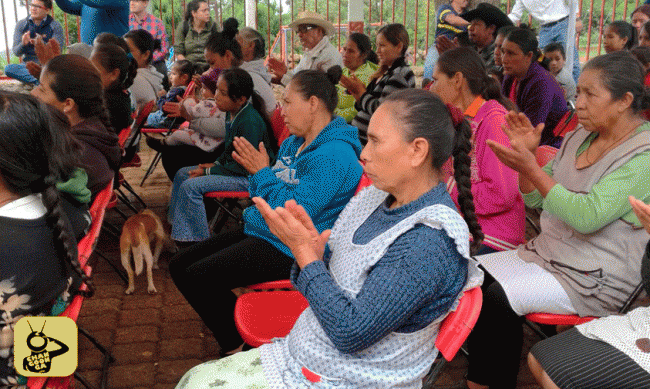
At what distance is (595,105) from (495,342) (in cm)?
100

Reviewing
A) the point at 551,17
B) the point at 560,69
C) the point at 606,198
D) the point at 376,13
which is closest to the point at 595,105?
the point at 606,198

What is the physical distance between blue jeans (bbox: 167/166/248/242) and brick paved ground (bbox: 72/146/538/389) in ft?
1.08

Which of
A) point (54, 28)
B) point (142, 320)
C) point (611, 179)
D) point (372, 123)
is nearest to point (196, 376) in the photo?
point (372, 123)

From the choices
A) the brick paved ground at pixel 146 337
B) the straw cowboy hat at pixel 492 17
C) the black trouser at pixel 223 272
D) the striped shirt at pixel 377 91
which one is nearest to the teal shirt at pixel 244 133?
the brick paved ground at pixel 146 337

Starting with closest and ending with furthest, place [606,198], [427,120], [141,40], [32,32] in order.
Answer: [427,120] → [606,198] → [141,40] → [32,32]

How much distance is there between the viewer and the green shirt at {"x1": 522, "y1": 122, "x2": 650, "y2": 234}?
7.52 feet

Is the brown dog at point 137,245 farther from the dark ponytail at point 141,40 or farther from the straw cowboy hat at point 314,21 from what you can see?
the straw cowboy hat at point 314,21

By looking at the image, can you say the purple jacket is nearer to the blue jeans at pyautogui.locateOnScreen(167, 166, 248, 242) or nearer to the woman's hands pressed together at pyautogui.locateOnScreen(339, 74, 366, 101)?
the woman's hands pressed together at pyautogui.locateOnScreen(339, 74, 366, 101)

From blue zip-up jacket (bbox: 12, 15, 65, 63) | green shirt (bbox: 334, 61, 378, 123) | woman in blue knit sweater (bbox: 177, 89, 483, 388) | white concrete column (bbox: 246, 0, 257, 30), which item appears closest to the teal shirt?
green shirt (bbox: 334, 61, 378, 123)

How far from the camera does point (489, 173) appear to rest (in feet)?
9.45

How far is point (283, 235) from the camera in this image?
5.62 ft

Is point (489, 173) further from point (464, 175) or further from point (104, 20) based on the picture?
point (104, 20)

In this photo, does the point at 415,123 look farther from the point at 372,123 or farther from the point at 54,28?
the point at 54,28

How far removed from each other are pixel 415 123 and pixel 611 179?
97 cm
